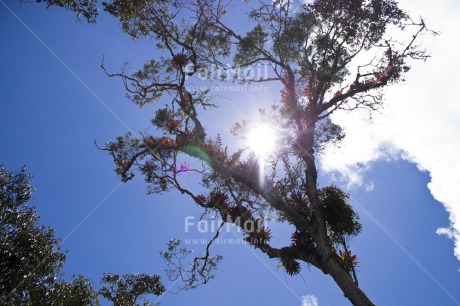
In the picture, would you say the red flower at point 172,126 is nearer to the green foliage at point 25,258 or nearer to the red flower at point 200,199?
the red flower at point 200,199

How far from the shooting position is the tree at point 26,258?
32.1 ft

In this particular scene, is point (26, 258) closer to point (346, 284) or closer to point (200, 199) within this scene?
point (200, 199)

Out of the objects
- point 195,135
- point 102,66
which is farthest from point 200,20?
point 195,135

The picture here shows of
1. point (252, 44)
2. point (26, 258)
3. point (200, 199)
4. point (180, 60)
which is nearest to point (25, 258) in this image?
point (26, 258)

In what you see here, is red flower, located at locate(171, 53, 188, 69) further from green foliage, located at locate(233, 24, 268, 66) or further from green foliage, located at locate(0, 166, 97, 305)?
green foliage, located at locate(0, 166, 97, 305)

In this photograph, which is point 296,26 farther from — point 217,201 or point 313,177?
point 217,201

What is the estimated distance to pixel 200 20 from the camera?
13.1 meters

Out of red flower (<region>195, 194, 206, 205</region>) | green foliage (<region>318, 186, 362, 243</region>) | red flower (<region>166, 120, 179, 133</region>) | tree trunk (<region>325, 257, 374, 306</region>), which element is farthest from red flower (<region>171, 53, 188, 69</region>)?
tree trunk (<region>325, 257, 374, 306</region>)

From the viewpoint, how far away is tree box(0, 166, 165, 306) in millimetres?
9781

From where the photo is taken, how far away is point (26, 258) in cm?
1054

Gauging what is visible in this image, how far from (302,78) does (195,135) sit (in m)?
7.39

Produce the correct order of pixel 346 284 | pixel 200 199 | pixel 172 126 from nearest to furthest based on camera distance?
pixel 346 284 → pixel 200 199 → pixel 172 126

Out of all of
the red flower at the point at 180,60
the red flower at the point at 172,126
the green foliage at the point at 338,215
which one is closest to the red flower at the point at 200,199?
the red flower at the point at 172,126

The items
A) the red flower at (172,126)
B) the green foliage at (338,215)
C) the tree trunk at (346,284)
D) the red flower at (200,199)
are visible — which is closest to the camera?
the tree trunk at (346,284)
